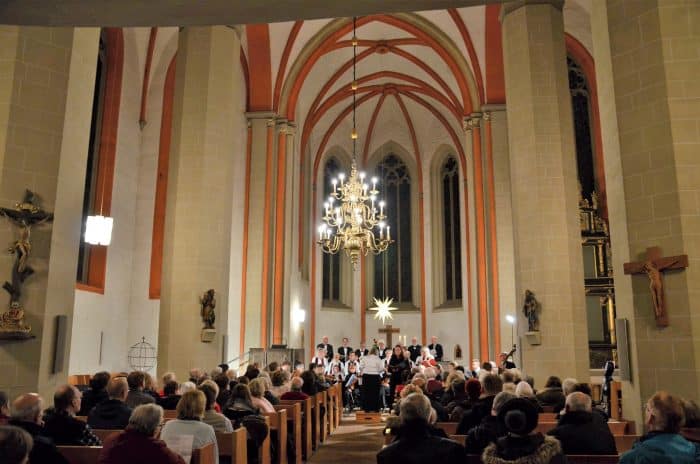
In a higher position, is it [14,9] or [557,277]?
[14,9]

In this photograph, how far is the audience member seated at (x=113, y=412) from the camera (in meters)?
4.26

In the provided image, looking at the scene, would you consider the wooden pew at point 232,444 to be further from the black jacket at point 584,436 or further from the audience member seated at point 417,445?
the black jacket at point 584,436

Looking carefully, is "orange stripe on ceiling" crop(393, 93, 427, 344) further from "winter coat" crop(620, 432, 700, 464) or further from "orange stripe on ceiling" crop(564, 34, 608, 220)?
"winter coat" crop(620, 432, 700, 464)

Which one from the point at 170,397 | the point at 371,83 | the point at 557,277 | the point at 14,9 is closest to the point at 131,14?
the point at 14,9

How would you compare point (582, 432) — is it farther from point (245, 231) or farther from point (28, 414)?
point (245, 231)

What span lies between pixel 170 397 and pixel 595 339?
10.2m

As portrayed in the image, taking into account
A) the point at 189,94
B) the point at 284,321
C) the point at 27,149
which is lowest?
the point at 284,321

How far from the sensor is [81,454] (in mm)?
3252

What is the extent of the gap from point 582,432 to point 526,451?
1.08 m

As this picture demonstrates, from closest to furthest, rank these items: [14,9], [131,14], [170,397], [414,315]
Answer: [14,9], [131,14], [170,397], [414,315]

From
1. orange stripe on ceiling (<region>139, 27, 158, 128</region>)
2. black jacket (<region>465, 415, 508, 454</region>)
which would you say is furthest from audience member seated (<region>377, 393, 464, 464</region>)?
orange stripe on ceiling (<region>139, 27, 158, 128</region>)

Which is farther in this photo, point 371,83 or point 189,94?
point 371,83

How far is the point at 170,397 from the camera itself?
17.7ft

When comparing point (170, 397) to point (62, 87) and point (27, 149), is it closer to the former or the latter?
point (27, 149)
